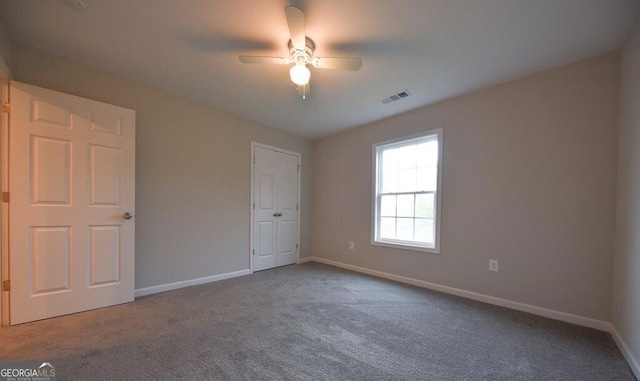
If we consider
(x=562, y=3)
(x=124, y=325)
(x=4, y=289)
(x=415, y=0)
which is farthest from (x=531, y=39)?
(x=4, y=289)

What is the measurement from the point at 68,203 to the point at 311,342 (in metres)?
2.53

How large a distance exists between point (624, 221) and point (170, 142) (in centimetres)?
444

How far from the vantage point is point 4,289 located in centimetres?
213

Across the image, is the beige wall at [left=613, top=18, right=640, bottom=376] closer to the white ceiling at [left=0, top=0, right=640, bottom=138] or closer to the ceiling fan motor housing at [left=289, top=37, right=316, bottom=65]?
the white ceiling at [left=0, top=0, right=640, bottom=138]

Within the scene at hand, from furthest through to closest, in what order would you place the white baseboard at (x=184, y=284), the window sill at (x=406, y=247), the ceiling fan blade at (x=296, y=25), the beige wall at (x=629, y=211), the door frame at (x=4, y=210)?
the window sill at (x=406, y=247) < the white baseboard at (x=184, y=284) < the door frame at (x=4, y=210) < the beige wall at (x=629, y=211) < the ceiling fan blade at (x=296, y=25)

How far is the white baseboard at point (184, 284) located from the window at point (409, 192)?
2122 millimetres

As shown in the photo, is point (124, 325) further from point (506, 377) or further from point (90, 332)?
point (506, 377)

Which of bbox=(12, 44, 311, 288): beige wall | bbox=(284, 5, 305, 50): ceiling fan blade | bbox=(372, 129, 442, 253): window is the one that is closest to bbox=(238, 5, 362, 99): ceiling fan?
bbox=(284, 5, 305, 50): ceiling fan blade

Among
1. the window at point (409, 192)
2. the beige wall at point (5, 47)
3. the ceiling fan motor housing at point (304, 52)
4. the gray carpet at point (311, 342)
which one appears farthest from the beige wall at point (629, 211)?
the beige wall at point (5, 47)

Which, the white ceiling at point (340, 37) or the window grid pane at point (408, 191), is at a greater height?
the white ceiling at point (340, 37)

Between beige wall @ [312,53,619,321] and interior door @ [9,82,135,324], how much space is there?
3.38m

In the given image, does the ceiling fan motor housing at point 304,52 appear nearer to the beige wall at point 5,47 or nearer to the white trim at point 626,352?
the beige wall at point 5,47

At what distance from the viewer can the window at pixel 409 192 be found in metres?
3.37

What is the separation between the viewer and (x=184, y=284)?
325 centimetres
